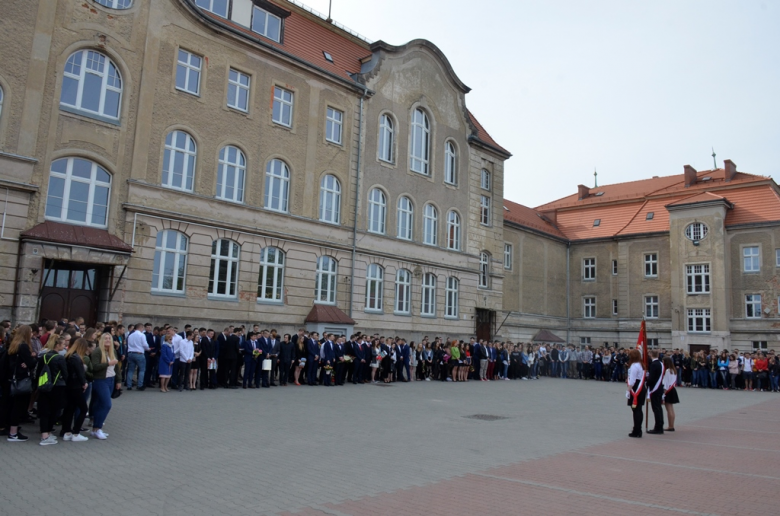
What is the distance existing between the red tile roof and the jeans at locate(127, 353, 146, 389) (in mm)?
4755

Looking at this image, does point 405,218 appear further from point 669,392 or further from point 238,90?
point 669,392

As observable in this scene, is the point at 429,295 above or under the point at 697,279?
under

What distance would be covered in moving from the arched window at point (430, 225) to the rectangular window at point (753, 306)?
2522 cm

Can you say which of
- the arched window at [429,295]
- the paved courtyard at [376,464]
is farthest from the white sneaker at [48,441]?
the arched window at [429,295]

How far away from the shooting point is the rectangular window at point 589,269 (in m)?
53.7

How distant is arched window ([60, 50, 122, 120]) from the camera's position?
2031 centimetres

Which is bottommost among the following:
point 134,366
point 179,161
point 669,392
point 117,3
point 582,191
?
point 134,366

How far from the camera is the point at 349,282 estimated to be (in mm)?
28641

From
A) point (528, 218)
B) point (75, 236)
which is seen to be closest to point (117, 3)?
point (75, 236)

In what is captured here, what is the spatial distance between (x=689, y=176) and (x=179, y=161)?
45.4 meters

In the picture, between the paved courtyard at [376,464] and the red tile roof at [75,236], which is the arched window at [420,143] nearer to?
A: the red tile roof at [75,236]

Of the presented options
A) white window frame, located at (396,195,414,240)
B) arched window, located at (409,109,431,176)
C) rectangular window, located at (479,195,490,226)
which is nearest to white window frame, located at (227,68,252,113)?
white window frame, located at (396,195,414,240)

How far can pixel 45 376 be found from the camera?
937 centimetres

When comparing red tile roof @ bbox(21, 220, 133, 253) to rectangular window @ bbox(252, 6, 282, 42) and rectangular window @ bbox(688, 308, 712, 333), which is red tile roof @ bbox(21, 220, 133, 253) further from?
rectangular window @ bbox(688, 308, 712, 333)
